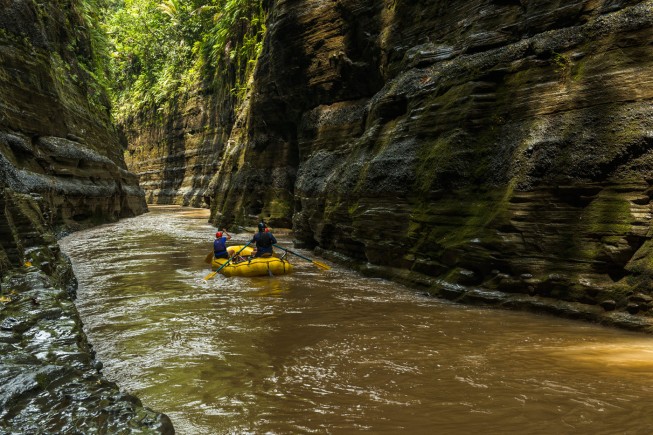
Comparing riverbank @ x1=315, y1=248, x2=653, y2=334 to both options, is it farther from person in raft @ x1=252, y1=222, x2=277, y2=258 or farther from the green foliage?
the green foliage

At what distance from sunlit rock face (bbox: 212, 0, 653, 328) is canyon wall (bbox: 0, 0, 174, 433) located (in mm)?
6200

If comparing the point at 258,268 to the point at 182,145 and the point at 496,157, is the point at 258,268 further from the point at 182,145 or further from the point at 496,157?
the point at 182,145

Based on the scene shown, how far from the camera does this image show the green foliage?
32.2m

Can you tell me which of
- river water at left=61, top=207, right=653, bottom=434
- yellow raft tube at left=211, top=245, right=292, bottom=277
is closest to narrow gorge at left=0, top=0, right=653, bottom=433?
river water at left=61, top=207, right=653, bottom=434

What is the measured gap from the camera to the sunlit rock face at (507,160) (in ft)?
23.1

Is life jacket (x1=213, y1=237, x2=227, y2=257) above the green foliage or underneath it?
underneath

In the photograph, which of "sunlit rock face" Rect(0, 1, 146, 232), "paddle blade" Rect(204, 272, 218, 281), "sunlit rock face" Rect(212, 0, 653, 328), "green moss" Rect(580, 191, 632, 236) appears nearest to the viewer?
"green moss" Rect(580, 191, 632, 236)

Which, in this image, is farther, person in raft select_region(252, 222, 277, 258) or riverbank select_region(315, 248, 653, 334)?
person in raft select_region(252, 222, 277, 258)

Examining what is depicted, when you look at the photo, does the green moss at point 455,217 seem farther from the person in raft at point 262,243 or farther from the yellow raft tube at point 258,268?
the person in raft at point 262,243

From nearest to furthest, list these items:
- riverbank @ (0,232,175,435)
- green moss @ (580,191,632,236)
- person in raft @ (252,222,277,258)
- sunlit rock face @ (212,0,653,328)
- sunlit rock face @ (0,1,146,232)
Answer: riverbank @ (0,232,175,435)
green moss @ (580,191,632,236)
sunlit rock face @ (212,0,653,328)
person in raft @ (252,222,277,258)
sunlit rock face @ (0,1,146,232)

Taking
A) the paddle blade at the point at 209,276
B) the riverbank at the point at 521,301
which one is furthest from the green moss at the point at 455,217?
the paddle blade at the point at 209,276

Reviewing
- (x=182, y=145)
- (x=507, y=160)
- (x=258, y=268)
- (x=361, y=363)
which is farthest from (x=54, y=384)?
(x=182, y=145)

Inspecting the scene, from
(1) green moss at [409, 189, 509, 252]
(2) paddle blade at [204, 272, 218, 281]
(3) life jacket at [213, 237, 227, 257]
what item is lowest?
(2) paddle blade at [204, 272, 218, 281]

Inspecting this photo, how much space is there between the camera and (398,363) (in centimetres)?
557
